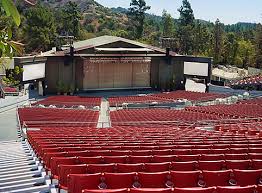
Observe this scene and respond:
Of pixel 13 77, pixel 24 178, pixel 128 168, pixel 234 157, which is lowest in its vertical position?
pixel 24 178

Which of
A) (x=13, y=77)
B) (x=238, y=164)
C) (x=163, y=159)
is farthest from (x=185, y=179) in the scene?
(x=13, y=77)

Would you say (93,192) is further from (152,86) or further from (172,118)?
(152,86)

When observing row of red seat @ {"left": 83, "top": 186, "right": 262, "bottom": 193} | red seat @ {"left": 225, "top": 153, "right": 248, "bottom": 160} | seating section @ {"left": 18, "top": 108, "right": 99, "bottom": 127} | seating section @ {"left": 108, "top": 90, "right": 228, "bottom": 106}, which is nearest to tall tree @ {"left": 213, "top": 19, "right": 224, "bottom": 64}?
seating section @ {"left": 108, "top": 90, "right": 228, "bottom": 106}

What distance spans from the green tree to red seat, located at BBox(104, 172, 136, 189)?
3400 inches

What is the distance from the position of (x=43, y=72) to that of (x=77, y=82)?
17.8 feet

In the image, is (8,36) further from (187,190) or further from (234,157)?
(234,157)

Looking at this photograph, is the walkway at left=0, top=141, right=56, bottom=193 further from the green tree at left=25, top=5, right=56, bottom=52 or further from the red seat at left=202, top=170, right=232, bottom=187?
the green tree at left=25, top=5, right=56, bottom=52

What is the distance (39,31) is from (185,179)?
8788 cm

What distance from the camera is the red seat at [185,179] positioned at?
5.10m

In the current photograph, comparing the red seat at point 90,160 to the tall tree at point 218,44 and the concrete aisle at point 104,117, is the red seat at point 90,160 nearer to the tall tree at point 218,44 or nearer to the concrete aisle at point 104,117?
the concrete aisle at point 104,117

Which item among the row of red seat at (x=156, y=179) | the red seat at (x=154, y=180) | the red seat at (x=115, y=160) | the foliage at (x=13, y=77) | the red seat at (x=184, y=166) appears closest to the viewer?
the foliage at (x=13, y=77)

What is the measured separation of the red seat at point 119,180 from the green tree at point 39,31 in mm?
86360

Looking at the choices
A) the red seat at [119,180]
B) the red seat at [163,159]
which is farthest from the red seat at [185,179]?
the red seat at [163,159]

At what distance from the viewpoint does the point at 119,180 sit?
16.0ft
